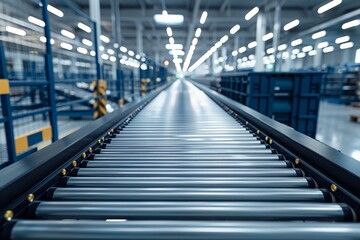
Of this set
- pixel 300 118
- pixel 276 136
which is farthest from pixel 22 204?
pixel 300 118

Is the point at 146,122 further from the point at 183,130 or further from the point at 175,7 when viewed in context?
the point at 175,7

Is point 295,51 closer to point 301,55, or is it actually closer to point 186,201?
point 301,55

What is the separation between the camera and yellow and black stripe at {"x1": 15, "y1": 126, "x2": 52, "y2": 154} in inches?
111

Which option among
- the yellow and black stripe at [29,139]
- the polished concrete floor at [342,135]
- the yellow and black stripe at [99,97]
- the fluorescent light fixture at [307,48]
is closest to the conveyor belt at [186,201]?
the yellow and black stripe at [29,139]

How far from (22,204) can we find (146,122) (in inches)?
95.2

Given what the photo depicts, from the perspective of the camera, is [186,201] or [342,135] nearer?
[186,201]

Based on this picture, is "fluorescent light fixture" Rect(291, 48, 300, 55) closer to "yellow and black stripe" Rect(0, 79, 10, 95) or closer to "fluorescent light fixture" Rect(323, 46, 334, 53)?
"fluorescent light fixture" Rect(323, 46, 334, 53)

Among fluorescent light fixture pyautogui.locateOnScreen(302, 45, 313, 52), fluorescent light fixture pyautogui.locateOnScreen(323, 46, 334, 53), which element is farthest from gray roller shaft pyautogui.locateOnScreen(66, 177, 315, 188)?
fluorescent light fixture pyautogui.locateOnScreen(302, 45, 313, 52)

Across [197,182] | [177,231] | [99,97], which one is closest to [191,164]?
[197,182]

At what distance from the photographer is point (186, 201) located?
3.90ft

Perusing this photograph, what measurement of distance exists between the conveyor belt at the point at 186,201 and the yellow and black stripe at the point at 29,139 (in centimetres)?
144

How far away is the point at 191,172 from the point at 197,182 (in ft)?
0.58

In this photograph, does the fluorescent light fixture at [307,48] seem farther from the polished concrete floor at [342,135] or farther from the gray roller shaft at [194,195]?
the gray roller shaft at [194,195]

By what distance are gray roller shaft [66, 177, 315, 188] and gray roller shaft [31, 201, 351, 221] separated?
259 millimetres
